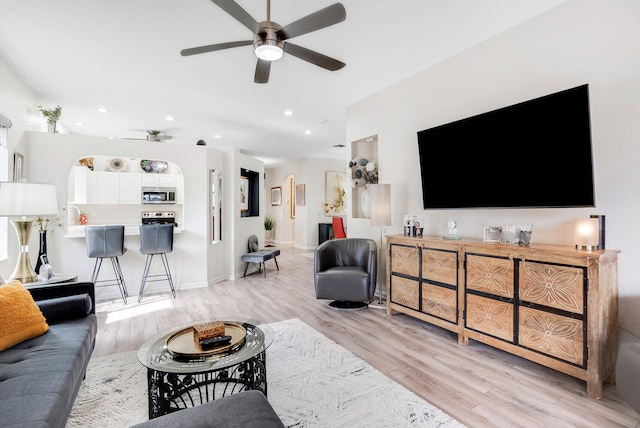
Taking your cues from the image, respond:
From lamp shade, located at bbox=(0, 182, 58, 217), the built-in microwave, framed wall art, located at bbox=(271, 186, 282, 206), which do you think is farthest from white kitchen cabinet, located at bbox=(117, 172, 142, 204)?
framed wall art, located at bbox=(271, 186, 282, 206)

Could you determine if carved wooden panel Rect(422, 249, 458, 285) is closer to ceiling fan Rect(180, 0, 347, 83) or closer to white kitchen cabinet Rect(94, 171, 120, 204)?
ceiling fan Rect(180, 0, 347, 83)

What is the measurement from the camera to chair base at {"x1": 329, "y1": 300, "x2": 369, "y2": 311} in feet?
12.2

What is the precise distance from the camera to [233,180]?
5449mm

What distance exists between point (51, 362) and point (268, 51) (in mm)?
2304

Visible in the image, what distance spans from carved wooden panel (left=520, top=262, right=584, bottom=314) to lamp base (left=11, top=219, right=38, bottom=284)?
4.18 m

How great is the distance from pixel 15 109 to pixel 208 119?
8.17 feet

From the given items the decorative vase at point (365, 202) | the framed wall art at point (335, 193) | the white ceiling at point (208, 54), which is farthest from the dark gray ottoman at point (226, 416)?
the framed wall art at point (335, 193)

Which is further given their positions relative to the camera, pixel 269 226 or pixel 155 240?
pixel 269 226

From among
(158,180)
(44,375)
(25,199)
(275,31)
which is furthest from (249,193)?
(44,375)

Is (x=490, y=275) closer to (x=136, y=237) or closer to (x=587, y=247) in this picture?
(x=587, y=247)

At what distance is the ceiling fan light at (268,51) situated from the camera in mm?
2191

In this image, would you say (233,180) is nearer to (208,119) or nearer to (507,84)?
(208,119)

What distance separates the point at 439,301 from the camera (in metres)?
2.92

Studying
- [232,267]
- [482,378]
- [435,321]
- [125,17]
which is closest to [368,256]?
[435,321]
